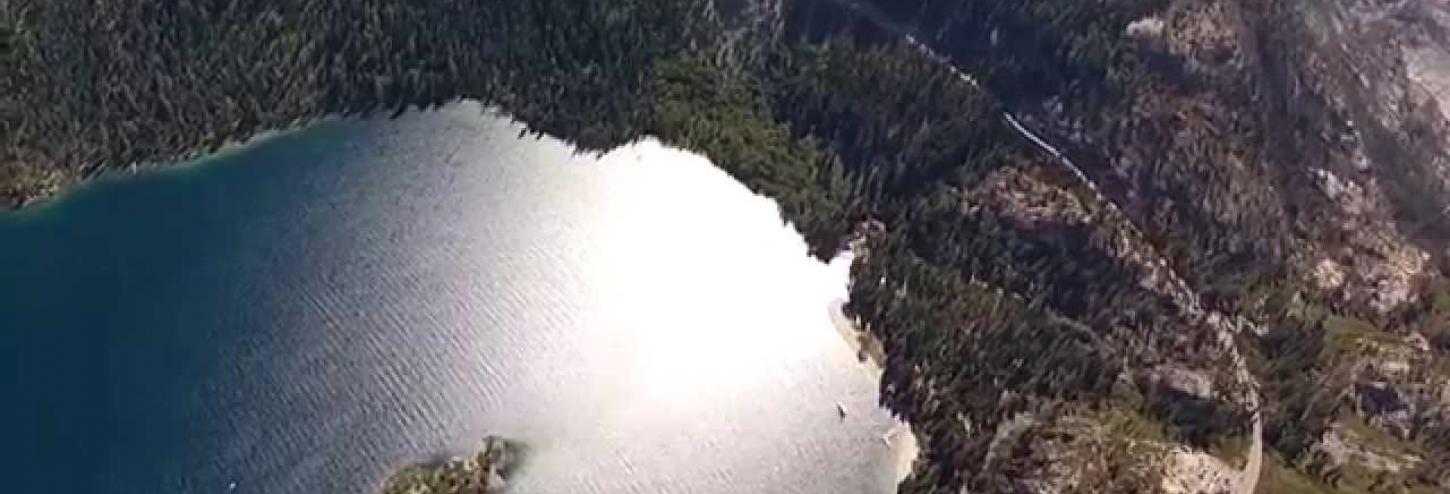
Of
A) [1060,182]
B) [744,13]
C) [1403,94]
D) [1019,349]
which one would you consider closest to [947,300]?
[1019,349]

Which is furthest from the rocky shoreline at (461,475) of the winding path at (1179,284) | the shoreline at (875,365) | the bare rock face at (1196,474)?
the winding path at (1179,284)

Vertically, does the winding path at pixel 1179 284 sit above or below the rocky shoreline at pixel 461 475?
above

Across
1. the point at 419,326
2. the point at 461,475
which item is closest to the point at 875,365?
the point at 461,475

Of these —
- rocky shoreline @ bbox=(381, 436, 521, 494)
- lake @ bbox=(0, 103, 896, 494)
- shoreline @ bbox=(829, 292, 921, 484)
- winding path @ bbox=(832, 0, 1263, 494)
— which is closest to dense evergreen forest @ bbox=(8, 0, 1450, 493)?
winding path @ bbox=(832, 0, 1263, 494)

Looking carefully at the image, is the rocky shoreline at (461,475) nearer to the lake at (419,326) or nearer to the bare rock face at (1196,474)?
the lake at (419,326)

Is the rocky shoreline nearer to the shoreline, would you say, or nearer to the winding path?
the shoreline

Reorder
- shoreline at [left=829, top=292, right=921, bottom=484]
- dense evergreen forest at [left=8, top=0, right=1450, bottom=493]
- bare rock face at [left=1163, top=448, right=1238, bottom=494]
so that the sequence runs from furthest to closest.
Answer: dense evergreen forest at [left=8, top=0, right=1450, bottom=493] → shoreline at [left=829, top=292, right=921, bottom=484] → bare rock face at [left=1163, top=448, right=1238, bottom=494]
